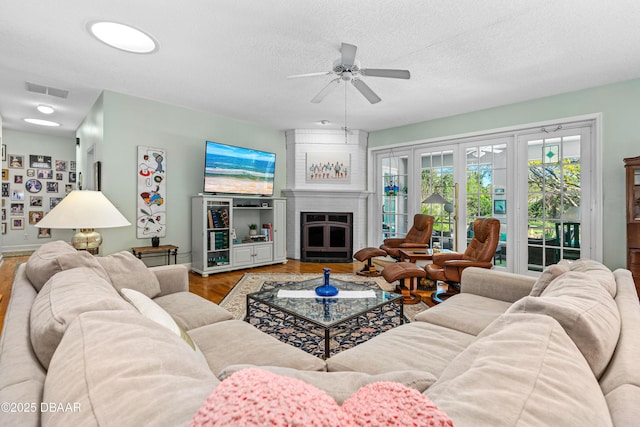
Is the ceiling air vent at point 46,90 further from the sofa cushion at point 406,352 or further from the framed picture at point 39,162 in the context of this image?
the sofa cushion at point 406,352

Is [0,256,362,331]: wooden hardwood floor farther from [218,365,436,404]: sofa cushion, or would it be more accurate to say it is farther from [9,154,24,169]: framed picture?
[218,365,436,404]: sofa cushion

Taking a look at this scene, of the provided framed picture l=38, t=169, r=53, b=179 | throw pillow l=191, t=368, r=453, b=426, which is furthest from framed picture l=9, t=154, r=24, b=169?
throw pillow l=191, t=368, r=453, b=426

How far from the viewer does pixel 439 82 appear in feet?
12.1

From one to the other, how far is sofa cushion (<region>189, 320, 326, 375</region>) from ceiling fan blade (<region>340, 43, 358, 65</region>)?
213cm

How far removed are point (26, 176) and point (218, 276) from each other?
5426mm

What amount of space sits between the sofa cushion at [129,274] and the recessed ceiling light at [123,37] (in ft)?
6.44

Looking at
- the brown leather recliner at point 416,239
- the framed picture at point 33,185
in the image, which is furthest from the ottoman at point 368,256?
the framed picture at point 33,185

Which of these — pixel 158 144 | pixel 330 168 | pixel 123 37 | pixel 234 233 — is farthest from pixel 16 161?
pixel 330 168

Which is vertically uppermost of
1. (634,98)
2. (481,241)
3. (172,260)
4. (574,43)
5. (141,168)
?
(574,43)

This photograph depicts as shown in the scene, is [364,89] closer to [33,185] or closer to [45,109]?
[45,109]

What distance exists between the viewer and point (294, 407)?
1.38 feet

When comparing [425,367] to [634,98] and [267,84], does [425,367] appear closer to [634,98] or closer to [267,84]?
[267,84]

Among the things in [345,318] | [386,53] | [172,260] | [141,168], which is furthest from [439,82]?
[172,260]

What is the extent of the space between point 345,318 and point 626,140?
13.4ft
